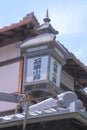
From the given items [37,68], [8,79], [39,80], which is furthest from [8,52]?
[39,80]

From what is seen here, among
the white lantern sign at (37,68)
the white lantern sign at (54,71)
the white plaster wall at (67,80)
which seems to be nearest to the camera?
the white lantern sign at (37,68)

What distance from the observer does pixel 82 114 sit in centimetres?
777

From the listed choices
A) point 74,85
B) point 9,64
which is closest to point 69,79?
point 74,85

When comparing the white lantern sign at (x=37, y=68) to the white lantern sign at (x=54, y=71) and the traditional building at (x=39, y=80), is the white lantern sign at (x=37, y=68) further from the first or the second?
the white lantern sign at (x=54, y=71)

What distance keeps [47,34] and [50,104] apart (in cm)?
286

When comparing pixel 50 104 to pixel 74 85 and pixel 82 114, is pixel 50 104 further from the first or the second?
pixel 74 85

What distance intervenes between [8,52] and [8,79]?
39.4 inches

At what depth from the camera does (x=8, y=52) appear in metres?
14.2

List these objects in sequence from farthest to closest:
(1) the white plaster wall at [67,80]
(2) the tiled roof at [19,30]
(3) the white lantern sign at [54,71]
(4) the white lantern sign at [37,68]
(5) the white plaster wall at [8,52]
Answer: (1) the white plaster wall at [67,80], (5) the white plaster wall at [8,52], (2) the tiled roof at [19,30], (3) the white lantern sign at [54,71], (4) the white lantern sign at [37,68]

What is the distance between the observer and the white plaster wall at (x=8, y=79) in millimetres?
13414

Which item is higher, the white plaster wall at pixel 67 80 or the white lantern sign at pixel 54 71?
the white plaster wall at pixel 67 80

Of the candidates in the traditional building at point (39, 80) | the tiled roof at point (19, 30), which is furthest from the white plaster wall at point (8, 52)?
the tiled roof at point (19, 30)

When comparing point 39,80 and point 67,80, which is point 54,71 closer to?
point 39,80

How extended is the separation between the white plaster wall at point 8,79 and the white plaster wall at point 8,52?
32 cm
